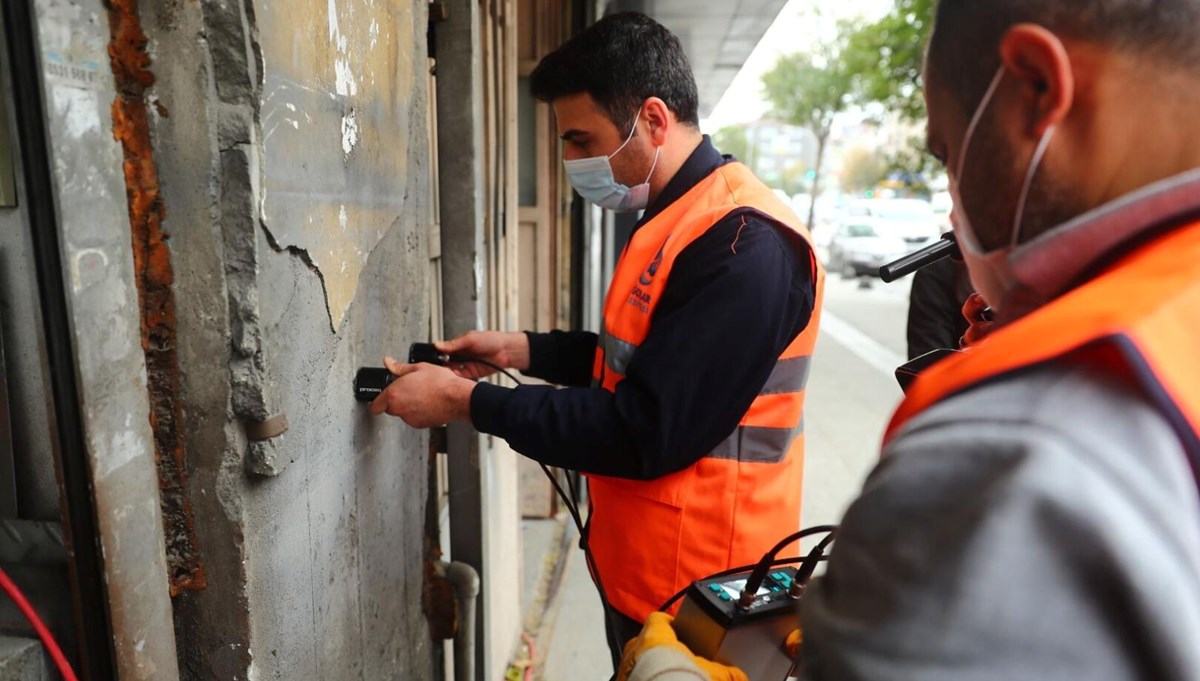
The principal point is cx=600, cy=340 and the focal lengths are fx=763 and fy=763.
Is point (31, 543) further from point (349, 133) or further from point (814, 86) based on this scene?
point (814, 86)

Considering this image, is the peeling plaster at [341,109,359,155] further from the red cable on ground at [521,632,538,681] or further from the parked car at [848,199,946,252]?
the parked car at [848,199,946,252]

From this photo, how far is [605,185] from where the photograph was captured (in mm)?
2006

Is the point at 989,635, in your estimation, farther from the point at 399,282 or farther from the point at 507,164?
the point at 507,164

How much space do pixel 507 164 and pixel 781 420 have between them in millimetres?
1874

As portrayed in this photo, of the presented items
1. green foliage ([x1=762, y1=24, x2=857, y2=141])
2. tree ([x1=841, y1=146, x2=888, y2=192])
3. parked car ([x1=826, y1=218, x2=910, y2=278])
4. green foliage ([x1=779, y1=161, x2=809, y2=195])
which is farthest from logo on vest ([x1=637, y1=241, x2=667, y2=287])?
green foliage ([x1=779, y1=161, x2=809, y2=195])

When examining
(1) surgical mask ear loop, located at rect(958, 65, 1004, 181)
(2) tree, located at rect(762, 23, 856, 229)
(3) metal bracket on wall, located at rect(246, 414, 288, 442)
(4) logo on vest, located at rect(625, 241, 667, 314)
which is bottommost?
(3) metal bracket on wall, located at rect(246, 414, 288, 442)

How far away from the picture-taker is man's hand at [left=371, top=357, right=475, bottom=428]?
165cm

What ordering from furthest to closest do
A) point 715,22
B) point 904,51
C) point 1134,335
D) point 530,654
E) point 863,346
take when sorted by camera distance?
point 863,346
point 904,51
point 715,22
point 530,654
point 1134,335

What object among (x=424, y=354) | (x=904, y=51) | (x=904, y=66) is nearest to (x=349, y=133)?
(x=424, y=354)

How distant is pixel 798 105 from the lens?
2362 centimetres

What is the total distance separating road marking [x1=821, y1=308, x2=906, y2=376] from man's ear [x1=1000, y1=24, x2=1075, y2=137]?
310 inches

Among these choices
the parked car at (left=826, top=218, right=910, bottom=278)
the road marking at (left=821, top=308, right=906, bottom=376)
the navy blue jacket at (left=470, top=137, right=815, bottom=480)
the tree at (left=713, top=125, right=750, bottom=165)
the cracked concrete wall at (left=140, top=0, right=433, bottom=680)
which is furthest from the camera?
the tree at (left=713, top=125, right=750, bottom=165)

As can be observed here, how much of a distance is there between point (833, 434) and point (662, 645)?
215 inches

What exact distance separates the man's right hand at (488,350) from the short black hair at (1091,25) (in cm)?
151
